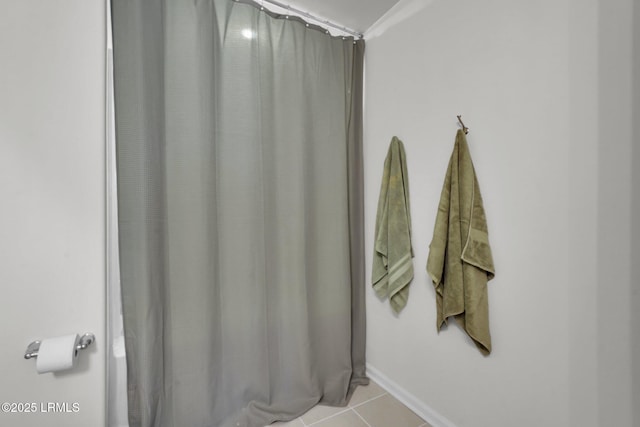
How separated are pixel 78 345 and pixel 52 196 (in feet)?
1.73

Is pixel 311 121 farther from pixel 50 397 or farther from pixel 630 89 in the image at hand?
pixel 50 397

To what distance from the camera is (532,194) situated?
1083 mm

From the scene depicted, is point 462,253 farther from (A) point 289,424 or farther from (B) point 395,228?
(A) point 289,424

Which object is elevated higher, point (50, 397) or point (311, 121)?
point (311, 121)

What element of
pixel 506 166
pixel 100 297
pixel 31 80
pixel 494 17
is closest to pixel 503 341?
pixel 506 166

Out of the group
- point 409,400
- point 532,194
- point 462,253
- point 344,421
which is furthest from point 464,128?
point 344,421

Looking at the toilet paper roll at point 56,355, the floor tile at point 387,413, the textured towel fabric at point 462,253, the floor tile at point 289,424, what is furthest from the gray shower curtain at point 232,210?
the textured towel fabric at point 462,253

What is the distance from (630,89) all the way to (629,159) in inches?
8.6

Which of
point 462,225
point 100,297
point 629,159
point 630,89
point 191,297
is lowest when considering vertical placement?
point 191,297

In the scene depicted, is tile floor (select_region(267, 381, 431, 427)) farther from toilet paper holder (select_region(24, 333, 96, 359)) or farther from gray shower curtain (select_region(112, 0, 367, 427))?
toilet paper holder (select_region(24, 333, 96, 359))

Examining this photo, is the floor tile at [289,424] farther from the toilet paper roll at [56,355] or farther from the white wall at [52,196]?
the toilet paper roll at [56,355]

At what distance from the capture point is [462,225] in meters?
1.29

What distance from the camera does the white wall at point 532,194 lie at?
88 cm

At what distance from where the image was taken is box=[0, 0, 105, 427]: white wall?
88 cm
